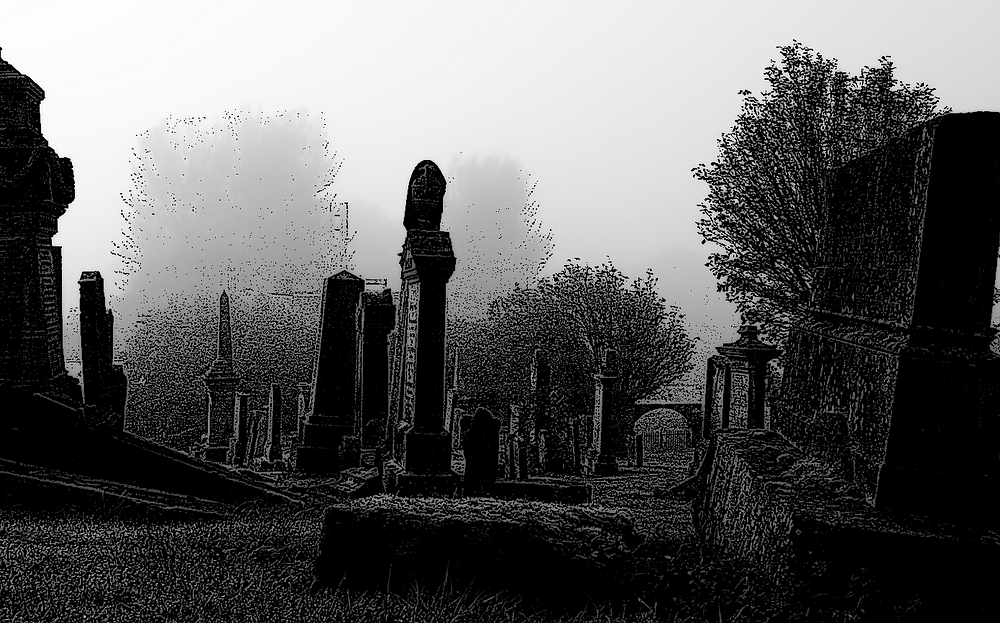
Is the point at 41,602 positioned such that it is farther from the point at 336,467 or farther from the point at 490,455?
the point at 336,467

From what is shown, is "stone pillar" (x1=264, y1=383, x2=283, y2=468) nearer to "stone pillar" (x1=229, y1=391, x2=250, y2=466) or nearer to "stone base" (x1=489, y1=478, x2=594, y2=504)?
"stone pillar" (x1=229, y1=391, x2=250, y2=466)

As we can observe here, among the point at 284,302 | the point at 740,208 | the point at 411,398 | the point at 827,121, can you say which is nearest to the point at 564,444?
the point at 740,208

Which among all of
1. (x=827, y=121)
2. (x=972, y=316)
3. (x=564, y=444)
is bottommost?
(x=564, y=444)

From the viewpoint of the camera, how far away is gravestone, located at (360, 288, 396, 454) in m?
12.1

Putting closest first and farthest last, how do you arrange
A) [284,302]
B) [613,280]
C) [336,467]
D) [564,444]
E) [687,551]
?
1. [687,551]
2. [336,467]
3. [564,444]
4. [613,280]
5. [284,302]

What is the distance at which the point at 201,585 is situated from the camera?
3.84 m

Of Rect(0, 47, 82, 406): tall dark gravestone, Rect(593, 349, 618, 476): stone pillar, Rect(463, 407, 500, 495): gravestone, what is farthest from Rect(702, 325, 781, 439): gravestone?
Rect(0, 47, 82, 406): tall dark gravestone

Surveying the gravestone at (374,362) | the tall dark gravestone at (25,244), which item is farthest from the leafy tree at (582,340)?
the tall dark gravestone at (25,244)

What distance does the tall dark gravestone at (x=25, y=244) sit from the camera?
875 cm

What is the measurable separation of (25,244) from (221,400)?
41.8 feet

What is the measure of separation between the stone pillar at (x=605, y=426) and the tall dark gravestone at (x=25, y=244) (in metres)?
13.1

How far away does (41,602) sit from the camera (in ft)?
11.9

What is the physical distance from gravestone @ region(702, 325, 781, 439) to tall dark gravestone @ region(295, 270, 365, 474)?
9.06 meters

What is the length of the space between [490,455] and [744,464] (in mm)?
5198
